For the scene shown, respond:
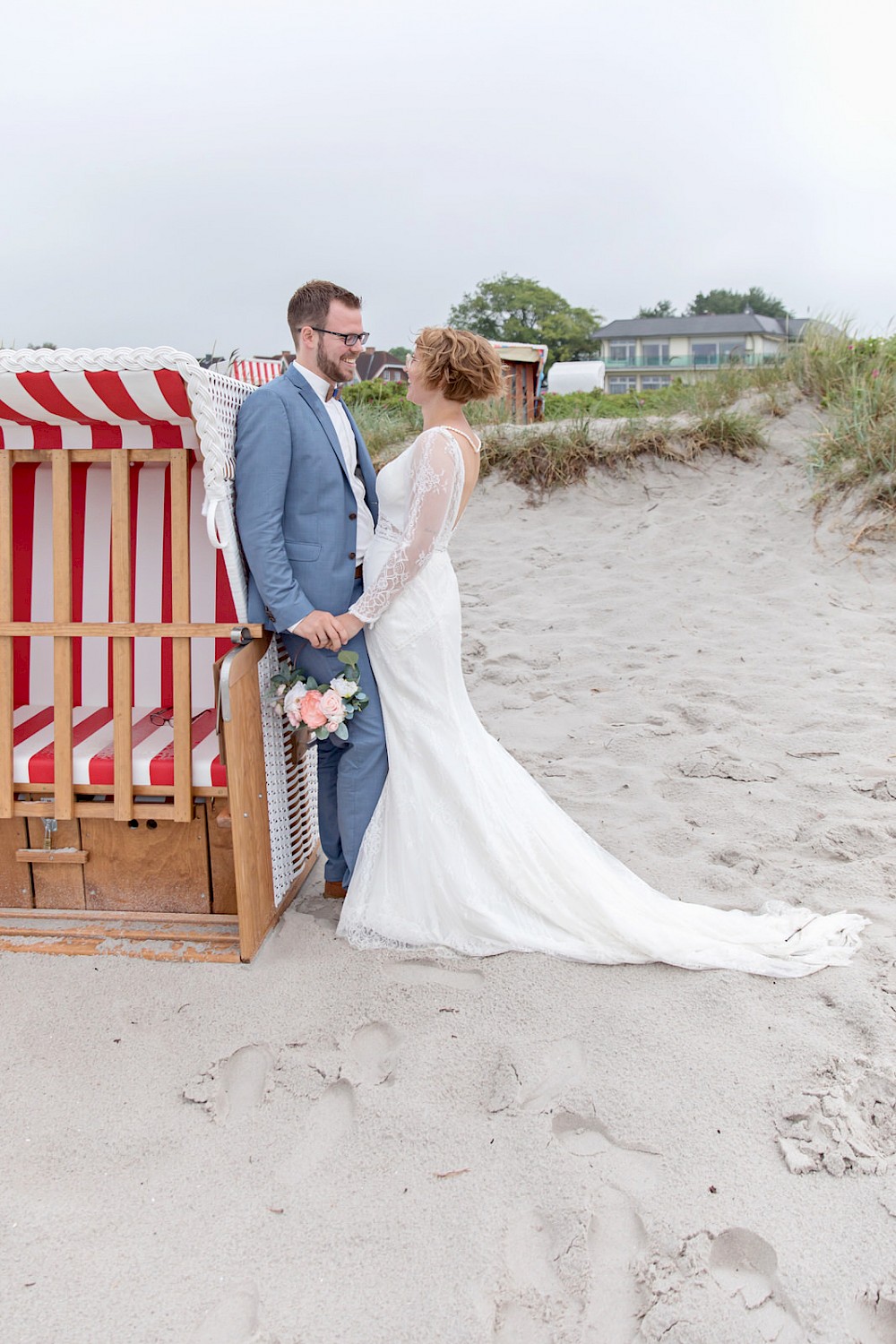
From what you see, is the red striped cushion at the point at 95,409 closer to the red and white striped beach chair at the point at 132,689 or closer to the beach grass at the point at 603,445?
the red and white striped beach chair at the point at 132,689

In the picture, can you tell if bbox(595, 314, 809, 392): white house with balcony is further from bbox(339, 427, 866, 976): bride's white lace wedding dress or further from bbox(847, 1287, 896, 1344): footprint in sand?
bbox(847, 1287, 896, 1344): footprint in sand

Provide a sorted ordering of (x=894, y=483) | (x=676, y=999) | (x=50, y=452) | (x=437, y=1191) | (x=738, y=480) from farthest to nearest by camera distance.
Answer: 1. (x=738, y=480)
2. (x=894, y=483)
3. (x=50, y=452)
4. (x=676, y=999)
5. (x=437, y=1191)

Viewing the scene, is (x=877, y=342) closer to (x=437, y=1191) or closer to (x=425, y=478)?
(x=425, y=478)

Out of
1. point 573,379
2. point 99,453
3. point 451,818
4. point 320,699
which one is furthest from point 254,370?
point 573,379

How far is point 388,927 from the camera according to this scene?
2.95 meters

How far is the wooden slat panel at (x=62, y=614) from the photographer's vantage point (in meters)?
2.82

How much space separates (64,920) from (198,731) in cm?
76

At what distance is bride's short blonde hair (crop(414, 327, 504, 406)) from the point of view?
9.53 feet

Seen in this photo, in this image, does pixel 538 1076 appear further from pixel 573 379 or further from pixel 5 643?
pixel 573 379

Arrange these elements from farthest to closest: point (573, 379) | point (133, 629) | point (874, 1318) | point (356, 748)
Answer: point (573, 379) < point (356, 748) < point (133, 629) < point (874, 1318)

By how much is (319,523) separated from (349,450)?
1.23 feet

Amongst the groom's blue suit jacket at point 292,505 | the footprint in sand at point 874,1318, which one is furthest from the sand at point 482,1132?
the groom's blue suit jacket at point 292,505

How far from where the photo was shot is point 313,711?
289 centimetres

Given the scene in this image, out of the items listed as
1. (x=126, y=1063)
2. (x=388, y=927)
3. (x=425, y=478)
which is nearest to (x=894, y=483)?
(x=425, y=478)
